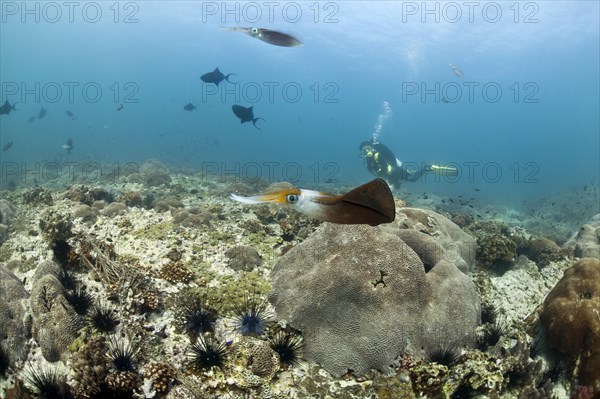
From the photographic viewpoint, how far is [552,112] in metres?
136

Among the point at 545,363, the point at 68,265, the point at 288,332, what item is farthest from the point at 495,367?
the point at 68,265

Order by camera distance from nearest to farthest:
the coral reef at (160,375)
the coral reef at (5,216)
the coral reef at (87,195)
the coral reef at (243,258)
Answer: the coral reef at (160,375), the coral reef at (243,258), the coral reef at (5,216), the coral reef at (87,195)

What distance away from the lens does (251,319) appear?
589cm

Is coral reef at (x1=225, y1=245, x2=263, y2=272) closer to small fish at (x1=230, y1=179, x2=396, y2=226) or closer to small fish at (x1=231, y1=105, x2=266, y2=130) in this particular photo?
small fish at (x1=231, y1=105, x2=266, y2=130)

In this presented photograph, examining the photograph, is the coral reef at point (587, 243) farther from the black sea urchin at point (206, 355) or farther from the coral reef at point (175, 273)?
the coral reef at point (175, 273)

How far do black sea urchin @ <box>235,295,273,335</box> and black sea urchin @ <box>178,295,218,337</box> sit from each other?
1.58 feet

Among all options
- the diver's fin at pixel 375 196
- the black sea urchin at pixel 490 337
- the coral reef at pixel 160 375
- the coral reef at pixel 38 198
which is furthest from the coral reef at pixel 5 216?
the black sea urchin at pixel 490 337

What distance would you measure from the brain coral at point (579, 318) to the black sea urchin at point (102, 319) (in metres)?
8.41

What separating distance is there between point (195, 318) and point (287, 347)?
1.66 metres

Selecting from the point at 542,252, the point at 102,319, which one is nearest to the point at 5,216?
the point at 102,319

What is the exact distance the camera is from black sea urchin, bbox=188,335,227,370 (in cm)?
521

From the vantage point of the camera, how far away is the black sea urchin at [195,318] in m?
5.95

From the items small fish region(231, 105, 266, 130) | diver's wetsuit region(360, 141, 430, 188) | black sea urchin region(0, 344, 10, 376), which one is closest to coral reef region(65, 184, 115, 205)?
small fish region(231, 105, 266, 130)

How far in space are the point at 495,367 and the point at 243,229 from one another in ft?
24.4
